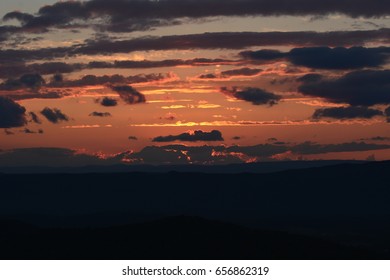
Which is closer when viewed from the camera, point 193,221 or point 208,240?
point 208,240

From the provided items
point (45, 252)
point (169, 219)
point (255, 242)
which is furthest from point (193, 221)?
point (45, 252)

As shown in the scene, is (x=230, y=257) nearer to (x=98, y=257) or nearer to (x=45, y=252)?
(x=98, y=257)

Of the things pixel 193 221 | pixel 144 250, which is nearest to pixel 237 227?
pixel 193 221

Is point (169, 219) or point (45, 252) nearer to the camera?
point (45, 252)

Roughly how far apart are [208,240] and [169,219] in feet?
47.4

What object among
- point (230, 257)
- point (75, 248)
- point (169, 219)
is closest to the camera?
point (230, 257)

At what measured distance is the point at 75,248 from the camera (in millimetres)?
151500

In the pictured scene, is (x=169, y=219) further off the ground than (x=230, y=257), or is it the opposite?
(x=169, y=219)

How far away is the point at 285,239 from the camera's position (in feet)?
506

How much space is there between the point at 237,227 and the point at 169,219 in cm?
1257

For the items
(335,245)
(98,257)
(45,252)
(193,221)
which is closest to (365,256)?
(335,245)

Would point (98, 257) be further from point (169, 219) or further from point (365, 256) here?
point (365, 256)

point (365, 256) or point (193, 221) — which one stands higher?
point (193, 221)

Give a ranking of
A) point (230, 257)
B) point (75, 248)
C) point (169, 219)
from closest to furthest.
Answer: point (230, 257)
point (75, 248)
point (169, 219)
